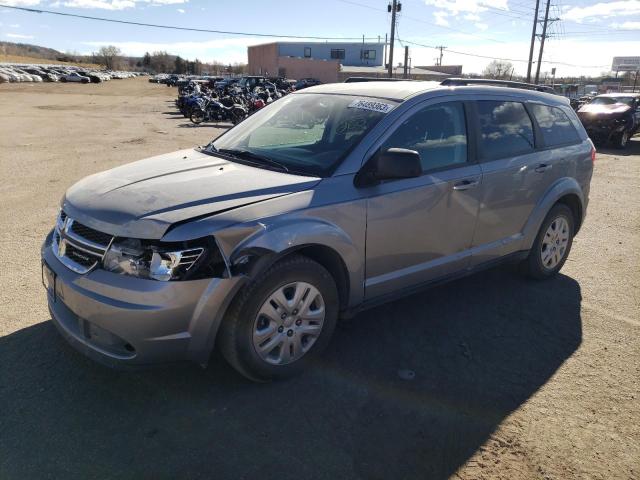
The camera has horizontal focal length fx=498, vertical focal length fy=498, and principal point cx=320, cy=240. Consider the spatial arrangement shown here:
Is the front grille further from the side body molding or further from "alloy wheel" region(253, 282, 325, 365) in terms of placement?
the side body molding

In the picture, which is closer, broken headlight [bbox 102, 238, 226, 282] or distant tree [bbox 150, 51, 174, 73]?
broken headlight [bbox 102, 238, 226, 282]

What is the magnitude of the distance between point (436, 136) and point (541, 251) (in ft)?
6.20

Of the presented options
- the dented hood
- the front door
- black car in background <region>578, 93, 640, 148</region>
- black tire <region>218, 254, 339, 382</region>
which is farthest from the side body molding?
black car in background <region>578, 93, 640, 148</region>

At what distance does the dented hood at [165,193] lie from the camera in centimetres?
267

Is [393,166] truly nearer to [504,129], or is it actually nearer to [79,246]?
[504,129]

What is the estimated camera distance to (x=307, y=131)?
3.90 m

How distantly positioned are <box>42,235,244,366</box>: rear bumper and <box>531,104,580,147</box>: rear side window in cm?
337

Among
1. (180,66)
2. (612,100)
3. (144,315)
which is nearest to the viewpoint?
(144,315)

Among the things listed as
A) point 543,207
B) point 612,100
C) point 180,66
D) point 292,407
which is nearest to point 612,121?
point 612,100

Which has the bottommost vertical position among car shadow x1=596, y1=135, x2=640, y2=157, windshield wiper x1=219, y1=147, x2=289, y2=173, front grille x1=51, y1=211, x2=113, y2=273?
car shadow x1=596, y1=135, x2=640, y2=157

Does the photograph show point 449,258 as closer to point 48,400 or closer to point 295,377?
point 295,377

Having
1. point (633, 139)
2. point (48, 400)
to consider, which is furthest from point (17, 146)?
point (633, 139)

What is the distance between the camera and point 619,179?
1084 cm

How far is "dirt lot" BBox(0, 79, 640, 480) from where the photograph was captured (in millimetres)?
2508
